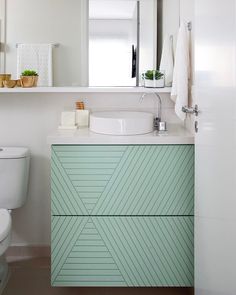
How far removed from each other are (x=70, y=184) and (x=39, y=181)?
27.0 inches

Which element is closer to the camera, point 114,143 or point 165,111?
point 114,143

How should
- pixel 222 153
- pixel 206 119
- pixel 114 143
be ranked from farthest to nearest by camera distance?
pixel 114 143 < pixel 206 119 < pixel 222 153

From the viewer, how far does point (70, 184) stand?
2143 millimetres

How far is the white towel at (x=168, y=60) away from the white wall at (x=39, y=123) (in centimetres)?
14

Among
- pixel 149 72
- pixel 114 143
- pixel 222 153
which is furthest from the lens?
pixel 149 72

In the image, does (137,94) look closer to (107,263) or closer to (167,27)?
(167,27)

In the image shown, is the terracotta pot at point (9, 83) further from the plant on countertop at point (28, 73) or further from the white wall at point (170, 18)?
the white wall at point (170, 18)

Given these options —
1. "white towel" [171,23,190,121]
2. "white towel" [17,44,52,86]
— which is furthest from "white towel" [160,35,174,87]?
"white towel" [17,44,52,86]

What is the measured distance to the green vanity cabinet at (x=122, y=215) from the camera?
7.00 ft

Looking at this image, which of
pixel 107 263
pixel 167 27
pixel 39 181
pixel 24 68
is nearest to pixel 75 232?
pixel 107 263

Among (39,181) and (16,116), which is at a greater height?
(16,116)

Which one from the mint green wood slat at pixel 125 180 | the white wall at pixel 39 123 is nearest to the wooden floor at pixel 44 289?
the white wall at pixel 39 123

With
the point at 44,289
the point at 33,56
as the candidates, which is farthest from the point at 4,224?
the point at 33,56

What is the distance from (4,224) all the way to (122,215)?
60cm
